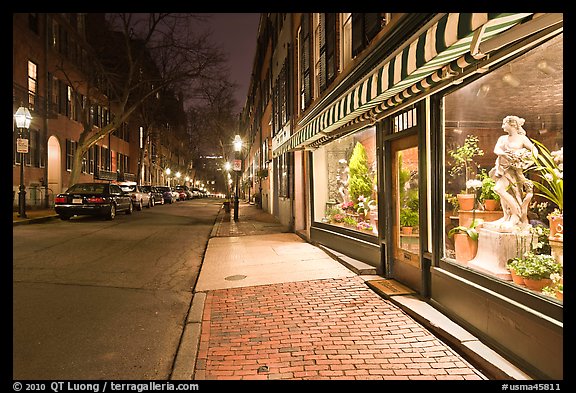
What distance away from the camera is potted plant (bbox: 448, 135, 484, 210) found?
5.18m

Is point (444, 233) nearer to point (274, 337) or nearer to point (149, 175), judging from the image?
point (274, 337)

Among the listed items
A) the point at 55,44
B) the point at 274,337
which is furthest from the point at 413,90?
the point at 55,44

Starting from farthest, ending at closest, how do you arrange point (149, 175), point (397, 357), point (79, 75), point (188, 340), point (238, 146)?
point (149, 175)
point (79, 75)
point (238, 146)
point (188, 340)
point (397, 357)

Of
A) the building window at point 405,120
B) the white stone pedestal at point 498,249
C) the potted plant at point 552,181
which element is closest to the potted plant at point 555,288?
the potted plant at point 552,181

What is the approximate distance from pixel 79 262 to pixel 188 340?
5362 millimetres

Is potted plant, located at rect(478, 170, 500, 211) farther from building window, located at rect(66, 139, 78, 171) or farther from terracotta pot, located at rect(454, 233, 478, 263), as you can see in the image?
building window, located at rect(66, 139, 78, 171)

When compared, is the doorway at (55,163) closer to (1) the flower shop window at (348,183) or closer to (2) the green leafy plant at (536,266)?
(1) the flower shop window at (348,183)

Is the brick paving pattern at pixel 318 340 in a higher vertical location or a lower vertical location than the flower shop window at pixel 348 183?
lower

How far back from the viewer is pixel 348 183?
9.84 metres

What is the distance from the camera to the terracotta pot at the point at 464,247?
196 inches

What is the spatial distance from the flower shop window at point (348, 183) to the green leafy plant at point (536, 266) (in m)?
3.55

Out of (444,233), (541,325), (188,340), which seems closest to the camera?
(541,325)

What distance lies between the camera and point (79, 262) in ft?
28.9

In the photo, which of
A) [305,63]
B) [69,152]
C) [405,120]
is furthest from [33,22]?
[405,120]
